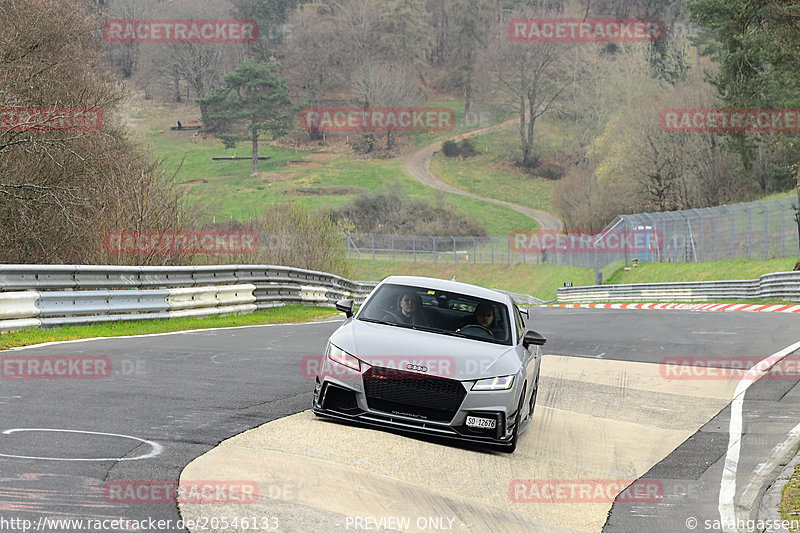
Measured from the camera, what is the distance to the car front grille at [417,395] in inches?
334

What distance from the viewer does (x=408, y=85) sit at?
139250mm

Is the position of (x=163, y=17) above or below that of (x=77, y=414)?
above

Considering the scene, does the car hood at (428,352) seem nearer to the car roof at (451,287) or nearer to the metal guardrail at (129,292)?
the car roof at (451,287)

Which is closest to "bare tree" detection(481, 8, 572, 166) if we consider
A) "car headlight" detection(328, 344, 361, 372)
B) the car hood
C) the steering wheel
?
the steering wheel

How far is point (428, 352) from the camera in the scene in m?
8.80

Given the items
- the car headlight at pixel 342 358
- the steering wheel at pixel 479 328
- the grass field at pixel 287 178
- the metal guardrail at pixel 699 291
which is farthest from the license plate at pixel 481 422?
the grass field at pixel 287 178

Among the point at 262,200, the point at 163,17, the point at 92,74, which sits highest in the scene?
the point at 163,17

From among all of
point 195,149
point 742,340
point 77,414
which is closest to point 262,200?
point 195,149

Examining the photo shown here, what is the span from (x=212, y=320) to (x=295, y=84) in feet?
424

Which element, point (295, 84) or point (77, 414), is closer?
point (77, 414)

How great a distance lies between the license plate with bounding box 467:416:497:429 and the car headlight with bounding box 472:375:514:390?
275mm

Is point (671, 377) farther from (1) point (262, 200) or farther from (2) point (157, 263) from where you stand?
Answer: (1) point (262, 200)

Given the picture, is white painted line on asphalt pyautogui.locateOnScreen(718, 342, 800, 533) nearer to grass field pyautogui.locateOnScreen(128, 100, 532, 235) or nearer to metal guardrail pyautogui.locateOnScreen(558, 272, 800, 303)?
metal guardrail pyautogui.locateOnScreen(558, 272, 800, 303)

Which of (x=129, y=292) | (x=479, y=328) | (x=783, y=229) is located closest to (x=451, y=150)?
(x=783, y=229)
